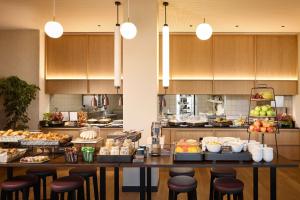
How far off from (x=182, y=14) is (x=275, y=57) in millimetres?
2982

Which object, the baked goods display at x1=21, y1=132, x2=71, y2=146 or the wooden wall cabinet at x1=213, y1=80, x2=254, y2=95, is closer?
the baked goods display at x1=21, y1=132, x2=71, y2=146

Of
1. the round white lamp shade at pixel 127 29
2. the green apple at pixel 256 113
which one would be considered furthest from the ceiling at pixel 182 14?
the green apple at pixel 256 113

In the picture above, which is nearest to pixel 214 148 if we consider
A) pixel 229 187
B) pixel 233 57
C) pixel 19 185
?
pixel 229 187

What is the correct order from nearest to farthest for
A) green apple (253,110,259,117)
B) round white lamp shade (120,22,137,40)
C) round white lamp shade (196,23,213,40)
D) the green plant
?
round white lamp shade (120,22,137,40), green apple (253,110,259,117), round white lamp shade (196,23,213,40), the green plant

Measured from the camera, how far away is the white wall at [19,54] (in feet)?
24.0

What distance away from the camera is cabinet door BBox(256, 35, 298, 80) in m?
7.70

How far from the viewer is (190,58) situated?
25.6 feet

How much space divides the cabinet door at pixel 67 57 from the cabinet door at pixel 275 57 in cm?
427

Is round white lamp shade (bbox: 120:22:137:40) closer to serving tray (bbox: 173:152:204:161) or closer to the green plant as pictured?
serving tray (bbox: 173:152:204:161)

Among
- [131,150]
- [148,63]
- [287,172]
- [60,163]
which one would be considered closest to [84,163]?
[60,163]

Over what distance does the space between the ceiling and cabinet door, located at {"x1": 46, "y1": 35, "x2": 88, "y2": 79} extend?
1.49 ft

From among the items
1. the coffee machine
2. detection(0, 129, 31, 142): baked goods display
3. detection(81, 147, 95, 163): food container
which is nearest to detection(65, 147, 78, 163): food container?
detection(81, 147, 95, 163): food container

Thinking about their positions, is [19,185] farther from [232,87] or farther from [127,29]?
[232,87]

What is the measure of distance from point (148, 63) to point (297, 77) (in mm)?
4402
